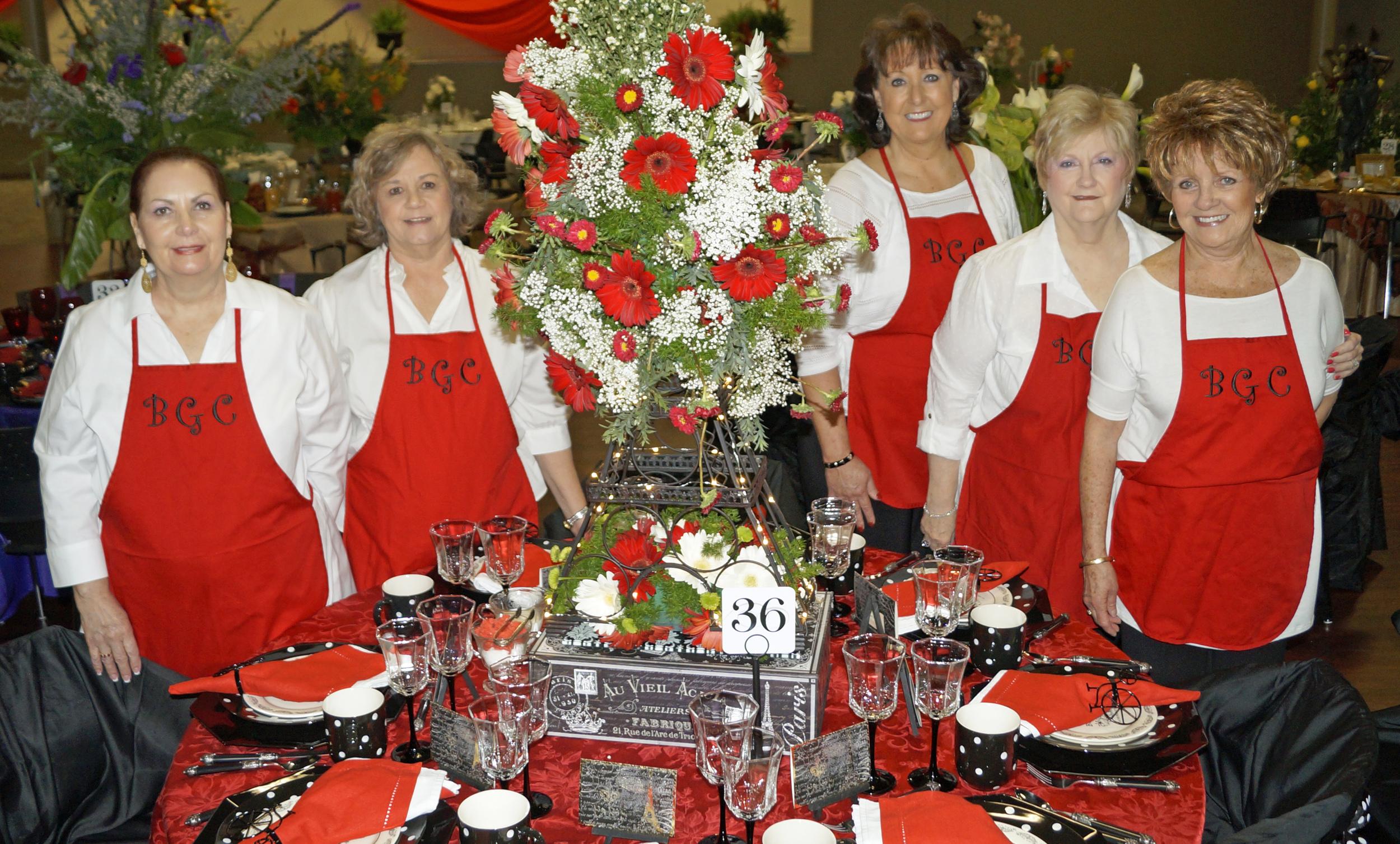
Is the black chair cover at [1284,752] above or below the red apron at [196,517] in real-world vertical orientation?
below

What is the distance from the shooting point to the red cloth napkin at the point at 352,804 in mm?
1527

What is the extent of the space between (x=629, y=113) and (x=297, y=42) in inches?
116

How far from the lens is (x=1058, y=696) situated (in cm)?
187

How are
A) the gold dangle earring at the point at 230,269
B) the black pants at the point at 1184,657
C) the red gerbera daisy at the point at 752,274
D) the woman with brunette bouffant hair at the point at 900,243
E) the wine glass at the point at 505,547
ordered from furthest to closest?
the woman with brunette bouffant hair at the point at 900,243
the gold dangle earring at the point at 230,269
the black pants at the point at 1184,657
the wine glass at the point at 505,547
the red gerbera daisy at the point at 752,274

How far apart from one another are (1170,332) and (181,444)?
227 cm

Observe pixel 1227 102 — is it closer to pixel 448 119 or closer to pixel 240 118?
pixel 240 118

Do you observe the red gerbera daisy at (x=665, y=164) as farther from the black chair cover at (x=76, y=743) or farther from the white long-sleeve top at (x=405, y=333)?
the black chair cover at (x=76, y=743)

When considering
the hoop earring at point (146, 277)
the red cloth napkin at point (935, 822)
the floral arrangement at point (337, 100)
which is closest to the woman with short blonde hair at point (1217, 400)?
the red cloth napkin at point (935, 822)

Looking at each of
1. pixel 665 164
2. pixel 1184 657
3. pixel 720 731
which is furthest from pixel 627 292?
pixel 1184 657

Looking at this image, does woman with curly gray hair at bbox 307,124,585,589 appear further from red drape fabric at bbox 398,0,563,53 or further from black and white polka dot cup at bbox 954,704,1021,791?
red drape fabric at bbox 398,0,563,53

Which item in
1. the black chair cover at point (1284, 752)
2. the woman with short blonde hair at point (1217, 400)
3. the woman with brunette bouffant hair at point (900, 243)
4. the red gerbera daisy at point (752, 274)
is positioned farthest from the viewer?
the woman with brunette bouffant hair at point (900, 243)

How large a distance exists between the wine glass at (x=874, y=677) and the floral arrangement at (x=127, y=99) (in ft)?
10.1

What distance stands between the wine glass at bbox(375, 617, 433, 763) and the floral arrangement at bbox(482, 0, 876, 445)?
467 mm

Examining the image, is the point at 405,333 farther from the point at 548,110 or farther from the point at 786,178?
the point at 786,178
